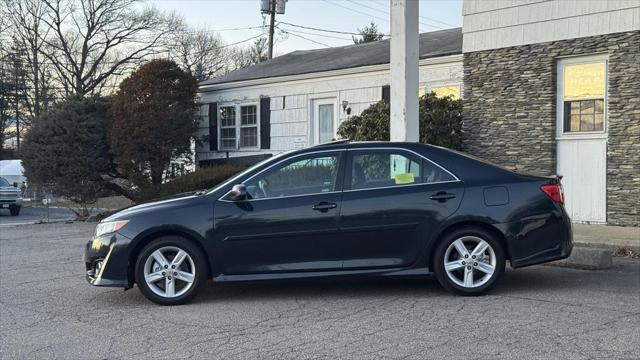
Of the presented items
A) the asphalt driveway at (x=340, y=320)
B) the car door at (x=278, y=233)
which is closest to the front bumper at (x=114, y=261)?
Answer: the asphalt driveway at (x=340, y=320)

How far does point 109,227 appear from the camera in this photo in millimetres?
6531

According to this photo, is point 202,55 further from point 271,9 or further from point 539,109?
point 539,109

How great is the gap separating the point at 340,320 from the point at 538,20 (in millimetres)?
8499

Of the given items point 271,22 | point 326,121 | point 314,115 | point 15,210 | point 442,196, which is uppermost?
point 271,22

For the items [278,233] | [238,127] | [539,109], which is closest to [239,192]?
[278,233]

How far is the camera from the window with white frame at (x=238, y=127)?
19.0 m

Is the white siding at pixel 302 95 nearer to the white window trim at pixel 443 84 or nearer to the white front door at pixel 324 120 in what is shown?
the white window trim at pixel 443 84

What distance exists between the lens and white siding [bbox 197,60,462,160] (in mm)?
15758

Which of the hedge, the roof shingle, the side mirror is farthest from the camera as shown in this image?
the roof shingle

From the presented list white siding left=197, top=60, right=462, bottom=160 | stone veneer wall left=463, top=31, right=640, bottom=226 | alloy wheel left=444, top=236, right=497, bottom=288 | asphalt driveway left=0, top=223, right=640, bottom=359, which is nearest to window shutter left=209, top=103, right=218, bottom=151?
white siding left=197, top=60, right=462, bottom=160

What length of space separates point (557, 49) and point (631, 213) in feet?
10.5

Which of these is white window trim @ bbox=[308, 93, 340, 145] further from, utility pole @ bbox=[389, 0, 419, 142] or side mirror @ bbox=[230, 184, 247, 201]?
side mirror @ bbox=[230, 184, 247, 201]

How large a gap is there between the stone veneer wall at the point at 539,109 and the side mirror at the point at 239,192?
6849mm

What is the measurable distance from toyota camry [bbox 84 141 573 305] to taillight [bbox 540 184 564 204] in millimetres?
11
